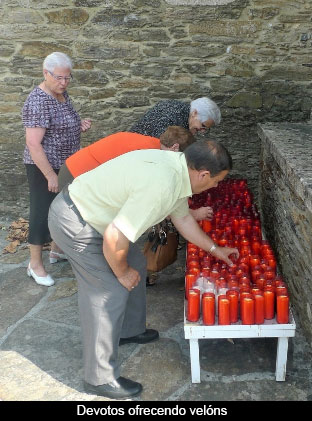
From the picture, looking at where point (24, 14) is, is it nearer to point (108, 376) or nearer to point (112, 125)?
point (112, 125)

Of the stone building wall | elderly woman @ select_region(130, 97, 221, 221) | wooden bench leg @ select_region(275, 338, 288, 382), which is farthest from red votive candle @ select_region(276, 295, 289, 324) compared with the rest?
the stone building wall

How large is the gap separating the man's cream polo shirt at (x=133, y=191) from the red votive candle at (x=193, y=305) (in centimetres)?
49

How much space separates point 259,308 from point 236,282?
0.24m

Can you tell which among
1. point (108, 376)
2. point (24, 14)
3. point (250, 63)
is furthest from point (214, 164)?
point (24, 14)

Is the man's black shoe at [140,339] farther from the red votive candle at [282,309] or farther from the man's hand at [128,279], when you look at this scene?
the red votive candle at [282,309]

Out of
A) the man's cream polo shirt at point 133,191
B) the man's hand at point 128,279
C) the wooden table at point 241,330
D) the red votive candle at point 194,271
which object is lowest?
the wooden table at point 241,330

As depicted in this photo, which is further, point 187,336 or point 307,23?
point 307,23

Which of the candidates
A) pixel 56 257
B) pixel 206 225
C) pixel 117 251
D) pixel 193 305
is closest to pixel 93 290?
pixel 117 251

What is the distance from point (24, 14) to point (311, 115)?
323 cm

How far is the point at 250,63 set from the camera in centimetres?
520

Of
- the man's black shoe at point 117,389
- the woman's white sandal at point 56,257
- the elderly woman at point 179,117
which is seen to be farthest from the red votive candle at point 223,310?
the woman's white sandal at point 56,257

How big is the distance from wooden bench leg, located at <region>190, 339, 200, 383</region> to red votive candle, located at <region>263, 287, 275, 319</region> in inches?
16.5

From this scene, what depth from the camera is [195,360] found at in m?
2.78

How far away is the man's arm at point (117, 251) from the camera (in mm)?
2305
